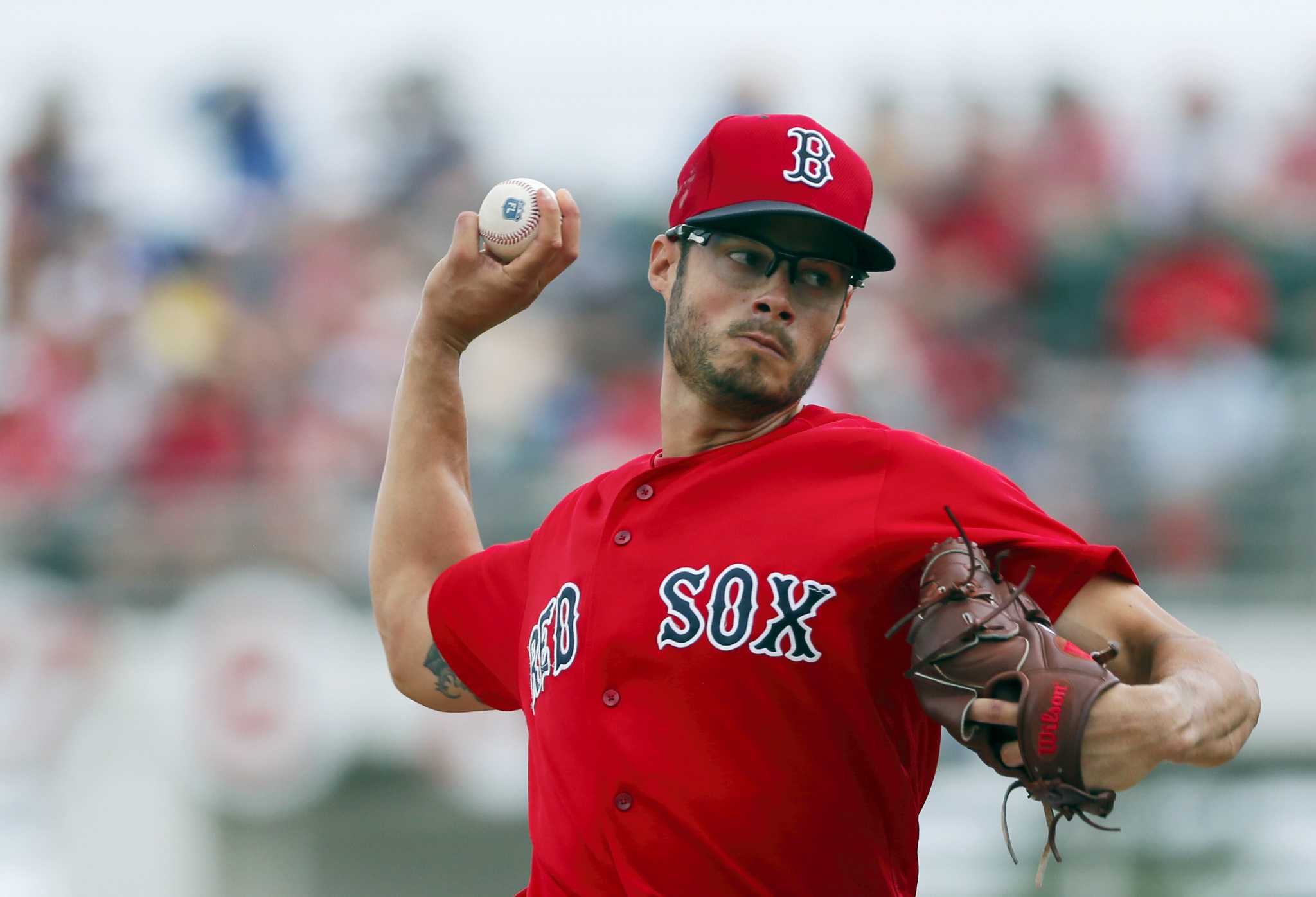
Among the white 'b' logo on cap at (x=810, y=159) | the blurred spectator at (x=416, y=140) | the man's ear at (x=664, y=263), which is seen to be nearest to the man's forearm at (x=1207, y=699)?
the white 'b' logo on cap at (x=810, y=159)

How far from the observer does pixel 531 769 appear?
2.96 m

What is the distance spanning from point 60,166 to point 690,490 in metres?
7.96

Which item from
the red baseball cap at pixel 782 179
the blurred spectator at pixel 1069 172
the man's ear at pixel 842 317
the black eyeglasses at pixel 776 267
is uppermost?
the blurred spectator at pixel 1069 172

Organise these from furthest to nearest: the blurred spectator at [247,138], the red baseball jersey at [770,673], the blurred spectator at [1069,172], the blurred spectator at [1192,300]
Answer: the blurred spectator at [247,138], the blurred spectator at [1069,172], the blurred spectator at [1192,300], the red baseball jersey at [770,673]

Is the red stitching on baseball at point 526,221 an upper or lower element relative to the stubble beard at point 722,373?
upper

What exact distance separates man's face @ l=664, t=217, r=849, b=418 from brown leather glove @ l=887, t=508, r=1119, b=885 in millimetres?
470

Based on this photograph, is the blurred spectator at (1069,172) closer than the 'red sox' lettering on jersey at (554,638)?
No

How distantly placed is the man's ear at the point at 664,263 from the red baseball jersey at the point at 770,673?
0.46 m

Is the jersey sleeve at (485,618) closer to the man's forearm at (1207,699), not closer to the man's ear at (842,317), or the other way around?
the man's ear at (842,317)

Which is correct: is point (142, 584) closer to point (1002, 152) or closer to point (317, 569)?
point (317, 569)

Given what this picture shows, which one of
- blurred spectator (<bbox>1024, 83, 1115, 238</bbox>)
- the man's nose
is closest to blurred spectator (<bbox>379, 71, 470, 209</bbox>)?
blurred spectator (<bbox>1024, 83, 1115, 238</bbox>)

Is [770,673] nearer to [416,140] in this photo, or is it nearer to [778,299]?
[778,299]

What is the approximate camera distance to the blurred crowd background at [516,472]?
7.63m

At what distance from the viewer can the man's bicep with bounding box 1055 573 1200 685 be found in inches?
97.3
